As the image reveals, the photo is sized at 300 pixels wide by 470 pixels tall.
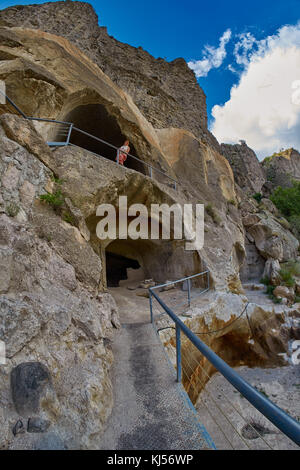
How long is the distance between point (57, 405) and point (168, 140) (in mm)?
12409

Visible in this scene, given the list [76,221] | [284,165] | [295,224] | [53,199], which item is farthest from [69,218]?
[284,165]

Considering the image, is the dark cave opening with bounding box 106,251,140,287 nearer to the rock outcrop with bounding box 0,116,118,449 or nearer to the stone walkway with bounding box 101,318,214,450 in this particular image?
the rock outcrop with bounding box 0,116,118,449

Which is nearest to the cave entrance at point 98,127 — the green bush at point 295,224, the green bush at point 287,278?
the green bush at point 287,278

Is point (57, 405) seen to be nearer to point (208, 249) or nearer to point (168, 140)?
point (208, 249)

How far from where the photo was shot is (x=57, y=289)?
275 cm

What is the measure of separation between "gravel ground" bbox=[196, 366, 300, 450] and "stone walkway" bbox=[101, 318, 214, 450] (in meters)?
2.17

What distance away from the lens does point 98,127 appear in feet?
34.5

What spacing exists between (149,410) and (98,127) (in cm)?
1124

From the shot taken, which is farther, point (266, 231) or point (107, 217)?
point (266, 231)

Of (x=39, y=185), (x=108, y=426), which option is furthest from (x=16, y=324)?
(x=39, y=185)

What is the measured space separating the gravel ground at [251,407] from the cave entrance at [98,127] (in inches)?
333

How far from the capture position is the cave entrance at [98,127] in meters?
9.35

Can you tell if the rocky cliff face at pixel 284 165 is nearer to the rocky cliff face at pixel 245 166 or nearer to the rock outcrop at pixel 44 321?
the rocky cliff face at pixel 245 166

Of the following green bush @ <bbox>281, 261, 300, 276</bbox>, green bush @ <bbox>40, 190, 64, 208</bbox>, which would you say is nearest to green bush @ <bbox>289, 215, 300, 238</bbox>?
green bush @ <bbox>281, 261, 300, 276</bbox>
